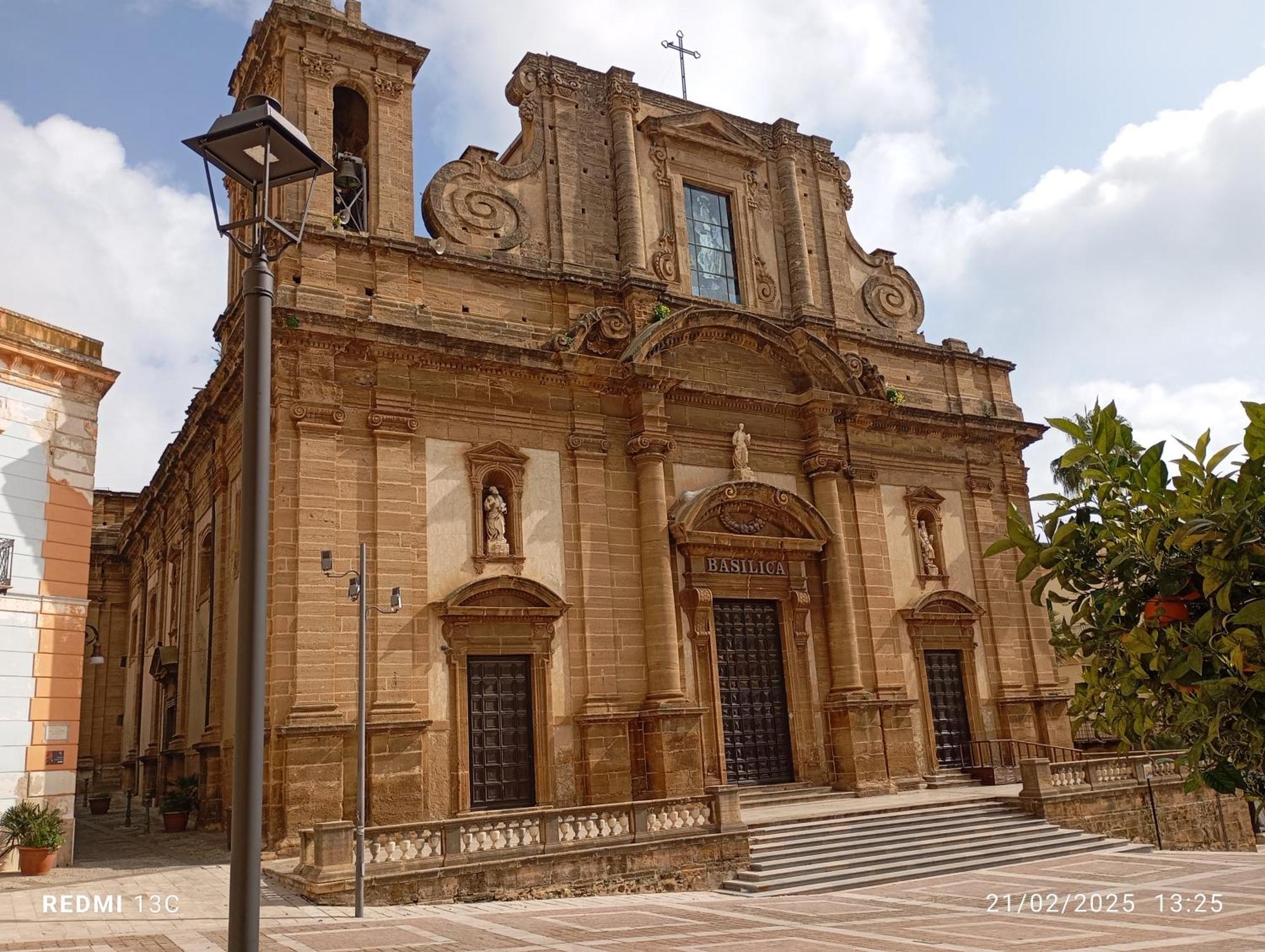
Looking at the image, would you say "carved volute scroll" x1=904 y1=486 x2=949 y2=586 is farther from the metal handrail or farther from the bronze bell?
the bronze bell

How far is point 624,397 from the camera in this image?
21.3 metres

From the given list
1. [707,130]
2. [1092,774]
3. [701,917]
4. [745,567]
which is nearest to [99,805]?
[745,567]

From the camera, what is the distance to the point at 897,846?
16984 millimetres

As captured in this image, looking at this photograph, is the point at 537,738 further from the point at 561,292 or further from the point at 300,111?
the point at 300,111

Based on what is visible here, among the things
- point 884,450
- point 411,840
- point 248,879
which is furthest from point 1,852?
point 884,450

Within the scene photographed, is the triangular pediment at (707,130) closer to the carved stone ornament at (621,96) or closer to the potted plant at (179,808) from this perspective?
the carved stone ornament at (621,96)

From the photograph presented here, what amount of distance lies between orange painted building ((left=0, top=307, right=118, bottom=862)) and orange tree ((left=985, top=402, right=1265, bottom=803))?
15.2m

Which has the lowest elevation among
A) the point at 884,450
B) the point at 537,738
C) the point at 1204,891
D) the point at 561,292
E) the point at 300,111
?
the point at 1204,891

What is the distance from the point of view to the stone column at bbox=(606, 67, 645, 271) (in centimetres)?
2230

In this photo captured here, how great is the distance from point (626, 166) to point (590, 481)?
7.34 metres

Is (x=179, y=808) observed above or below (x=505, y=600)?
below

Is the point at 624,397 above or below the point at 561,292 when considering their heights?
below

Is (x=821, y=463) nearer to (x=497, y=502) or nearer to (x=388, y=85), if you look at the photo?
(x=497, y=502)

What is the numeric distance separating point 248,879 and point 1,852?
12550 millimetres
